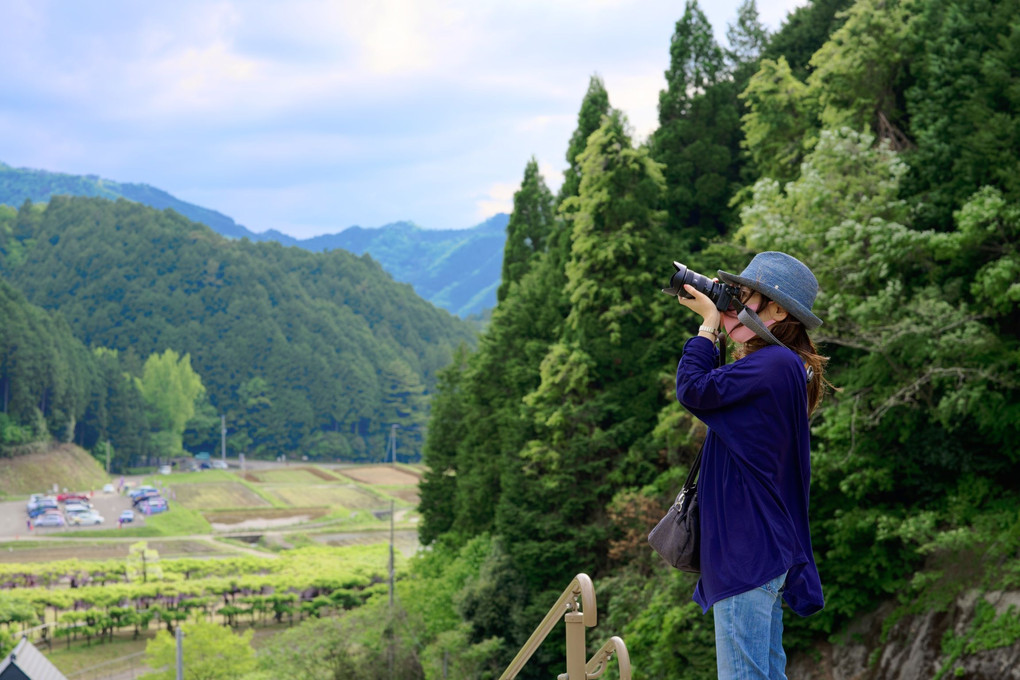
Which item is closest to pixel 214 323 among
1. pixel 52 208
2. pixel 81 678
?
pixel 52 208

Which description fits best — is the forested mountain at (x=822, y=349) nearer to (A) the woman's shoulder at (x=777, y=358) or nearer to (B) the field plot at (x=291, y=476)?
(A) the woman's shoulder at (x=777, y=358)

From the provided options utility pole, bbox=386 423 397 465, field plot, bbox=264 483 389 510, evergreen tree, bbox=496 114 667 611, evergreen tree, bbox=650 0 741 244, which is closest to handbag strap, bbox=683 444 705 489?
evergreen tree, bbox=496 114 667 611

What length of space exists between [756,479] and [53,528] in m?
73.9

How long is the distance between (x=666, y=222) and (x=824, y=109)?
5.47 meters

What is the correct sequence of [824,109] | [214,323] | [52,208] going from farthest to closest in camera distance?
[52,208]
[214,323]
[824,109]

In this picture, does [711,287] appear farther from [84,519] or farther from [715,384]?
[84,519]

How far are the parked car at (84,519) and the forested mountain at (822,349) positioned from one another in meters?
46.4

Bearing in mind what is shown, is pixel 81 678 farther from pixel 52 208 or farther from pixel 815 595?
pixel 52 208

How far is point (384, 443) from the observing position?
4215 inches

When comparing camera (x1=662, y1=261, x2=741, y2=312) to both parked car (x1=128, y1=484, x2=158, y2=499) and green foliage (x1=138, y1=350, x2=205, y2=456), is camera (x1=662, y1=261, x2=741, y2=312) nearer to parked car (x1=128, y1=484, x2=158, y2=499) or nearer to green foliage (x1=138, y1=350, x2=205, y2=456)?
parked car (x1=128, y1=484, x2=158, y2=499)

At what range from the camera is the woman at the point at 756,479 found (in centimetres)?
245

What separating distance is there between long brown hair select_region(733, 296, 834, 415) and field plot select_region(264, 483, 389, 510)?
7696 centimetres

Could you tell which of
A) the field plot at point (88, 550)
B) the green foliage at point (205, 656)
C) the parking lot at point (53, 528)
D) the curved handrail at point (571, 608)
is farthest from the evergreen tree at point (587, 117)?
the parking lot at point (53, 528)

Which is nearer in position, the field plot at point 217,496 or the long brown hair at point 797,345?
the long brown hair at point 797,345
